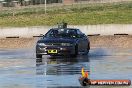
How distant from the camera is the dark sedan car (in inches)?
1153

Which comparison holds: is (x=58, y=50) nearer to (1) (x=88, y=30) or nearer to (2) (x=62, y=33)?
(2) (x=62, y=33)

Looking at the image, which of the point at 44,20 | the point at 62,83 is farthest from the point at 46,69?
the point at 44,20

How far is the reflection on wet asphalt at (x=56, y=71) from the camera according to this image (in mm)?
18062

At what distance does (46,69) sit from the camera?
23.0 metres

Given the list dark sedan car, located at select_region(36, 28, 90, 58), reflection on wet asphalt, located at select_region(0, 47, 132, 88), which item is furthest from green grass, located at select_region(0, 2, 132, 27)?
reflection on wet asphalt, located at select_region(0, 47, 132, 88)

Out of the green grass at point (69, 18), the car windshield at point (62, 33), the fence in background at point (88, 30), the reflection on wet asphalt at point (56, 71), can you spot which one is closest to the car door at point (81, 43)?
the car windshield at point (62, 33)

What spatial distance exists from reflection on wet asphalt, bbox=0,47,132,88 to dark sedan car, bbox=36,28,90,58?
38 centimetres

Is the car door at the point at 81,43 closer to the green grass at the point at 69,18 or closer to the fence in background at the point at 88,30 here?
the fence in background at the point at 88,30

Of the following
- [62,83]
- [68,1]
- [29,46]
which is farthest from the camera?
[68,1]

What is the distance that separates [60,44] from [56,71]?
738 centimetres

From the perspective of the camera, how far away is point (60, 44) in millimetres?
29391

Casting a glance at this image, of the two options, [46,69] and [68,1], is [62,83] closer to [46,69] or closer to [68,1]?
[46,69]

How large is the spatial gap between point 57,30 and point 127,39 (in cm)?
1090

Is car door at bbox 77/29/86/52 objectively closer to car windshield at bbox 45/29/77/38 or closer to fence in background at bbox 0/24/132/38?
car windshield at bbox 45/29/77/38
